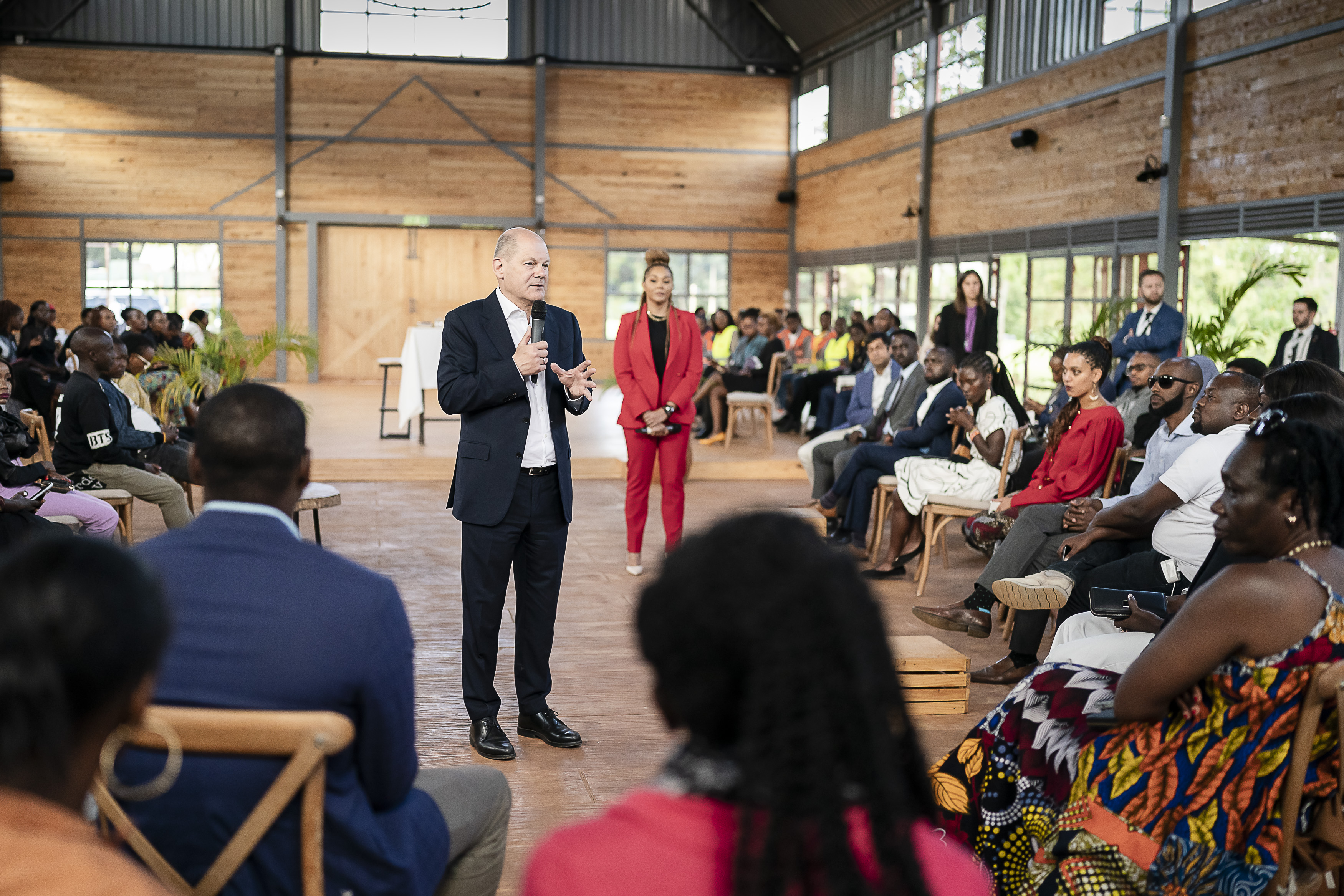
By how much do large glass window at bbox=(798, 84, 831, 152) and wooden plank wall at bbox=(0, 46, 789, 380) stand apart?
1.31 ft

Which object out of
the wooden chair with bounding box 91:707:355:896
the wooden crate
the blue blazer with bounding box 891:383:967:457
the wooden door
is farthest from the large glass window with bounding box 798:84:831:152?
the wooden chair with bounding box 91:707:355:896

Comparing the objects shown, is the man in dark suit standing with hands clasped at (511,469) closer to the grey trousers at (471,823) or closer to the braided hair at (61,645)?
the grey trousers at (471,823)

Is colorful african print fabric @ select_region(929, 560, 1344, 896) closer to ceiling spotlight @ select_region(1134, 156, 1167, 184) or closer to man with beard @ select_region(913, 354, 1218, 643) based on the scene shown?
man with beard @ select_region(913, 354, 1218, 643)

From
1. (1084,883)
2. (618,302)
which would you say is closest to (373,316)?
(618,302)

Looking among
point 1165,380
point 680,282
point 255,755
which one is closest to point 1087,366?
point 1165,380

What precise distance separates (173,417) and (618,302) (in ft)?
38.3

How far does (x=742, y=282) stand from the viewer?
19.1 meters

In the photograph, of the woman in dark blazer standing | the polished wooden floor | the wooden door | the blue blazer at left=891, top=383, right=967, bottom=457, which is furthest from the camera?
the wooden door

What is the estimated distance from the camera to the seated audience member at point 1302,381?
344 cm

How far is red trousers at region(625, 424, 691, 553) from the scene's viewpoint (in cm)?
570

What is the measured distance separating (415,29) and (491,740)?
1625 cm

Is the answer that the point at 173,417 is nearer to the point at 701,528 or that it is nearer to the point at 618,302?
the point at 701,528

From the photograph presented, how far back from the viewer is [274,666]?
1451 mm

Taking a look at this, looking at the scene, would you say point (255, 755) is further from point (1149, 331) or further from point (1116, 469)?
point (1149, 331)
